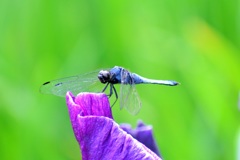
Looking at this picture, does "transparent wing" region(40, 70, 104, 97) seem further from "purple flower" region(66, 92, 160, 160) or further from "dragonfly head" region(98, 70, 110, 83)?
"purple flower" region(66, 92, 160, 160)

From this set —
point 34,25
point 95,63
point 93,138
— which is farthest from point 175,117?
point 93,138

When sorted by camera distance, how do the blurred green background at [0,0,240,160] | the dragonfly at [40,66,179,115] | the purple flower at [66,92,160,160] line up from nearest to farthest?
the purple flower at [66,92,160,160] < the dragonfly at [40,66,179,115] < the blurred green background at [0,0,240,160]

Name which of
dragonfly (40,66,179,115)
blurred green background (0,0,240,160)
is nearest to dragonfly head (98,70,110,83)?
dragonfly (40,66,179,115)

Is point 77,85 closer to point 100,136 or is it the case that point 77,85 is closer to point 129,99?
point 129,99

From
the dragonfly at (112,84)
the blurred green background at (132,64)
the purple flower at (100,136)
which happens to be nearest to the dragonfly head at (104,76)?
the dragonfly at (112,84)

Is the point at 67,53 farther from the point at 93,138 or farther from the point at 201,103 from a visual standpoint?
the point at 93,138

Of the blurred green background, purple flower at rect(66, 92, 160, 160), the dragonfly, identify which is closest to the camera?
purple flower at rect(66, 92, 160, 160)
